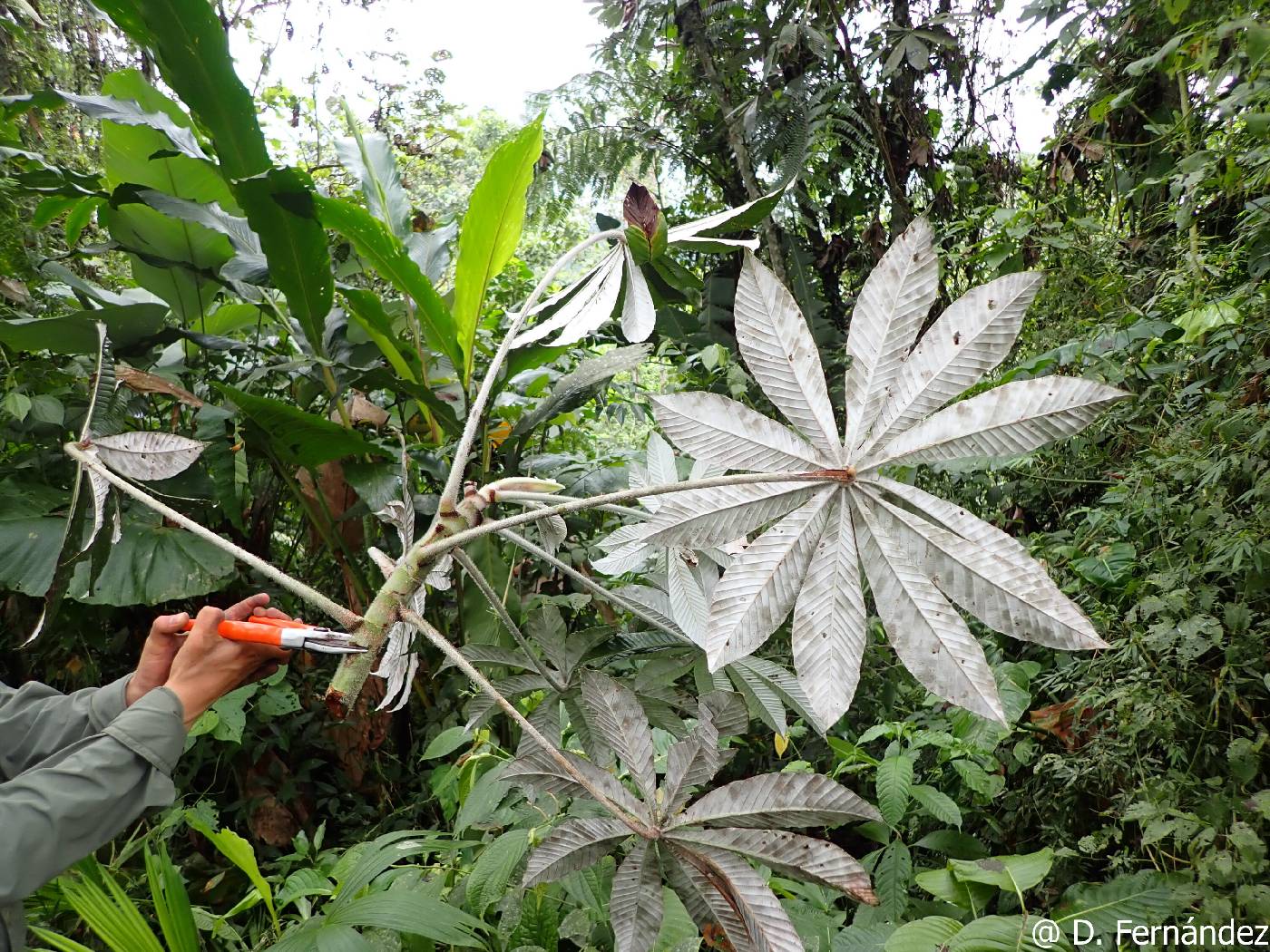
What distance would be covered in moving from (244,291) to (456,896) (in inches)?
59.7

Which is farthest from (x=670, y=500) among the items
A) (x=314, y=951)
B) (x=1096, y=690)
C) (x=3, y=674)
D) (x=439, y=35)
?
(x=439, y=35)

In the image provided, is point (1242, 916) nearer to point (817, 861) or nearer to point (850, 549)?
point (817, 861)

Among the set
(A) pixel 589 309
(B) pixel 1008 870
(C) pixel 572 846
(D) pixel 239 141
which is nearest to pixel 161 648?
(C) pixel 572 846

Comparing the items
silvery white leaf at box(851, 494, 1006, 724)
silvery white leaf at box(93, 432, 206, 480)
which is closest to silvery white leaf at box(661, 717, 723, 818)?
silvery white leaf at box(851, 494, 1006, 724)

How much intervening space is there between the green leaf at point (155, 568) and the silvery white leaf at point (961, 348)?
56.5 inches

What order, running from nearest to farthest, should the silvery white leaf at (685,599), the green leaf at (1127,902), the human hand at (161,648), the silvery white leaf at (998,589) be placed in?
the silvery white leaf at (998,589) → the human hand at (161,648) → the silvery white leaf at (685,599) → the green leaf at (1127,902)

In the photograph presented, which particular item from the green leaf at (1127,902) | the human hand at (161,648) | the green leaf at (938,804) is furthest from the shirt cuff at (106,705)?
the green leaf at (1127,902)

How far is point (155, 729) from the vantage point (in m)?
0.73

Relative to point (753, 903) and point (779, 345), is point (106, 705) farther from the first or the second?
point (779, 345)

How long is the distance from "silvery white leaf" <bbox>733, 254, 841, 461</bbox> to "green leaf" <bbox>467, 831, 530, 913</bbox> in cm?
83

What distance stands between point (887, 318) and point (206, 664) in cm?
69

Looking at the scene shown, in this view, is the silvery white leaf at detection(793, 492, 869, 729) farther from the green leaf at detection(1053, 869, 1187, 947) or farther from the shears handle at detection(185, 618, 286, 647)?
the green leaf at detection(1053, 869, 1187, 947)

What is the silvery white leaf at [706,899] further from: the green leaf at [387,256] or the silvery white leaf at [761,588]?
the green leaf at [387,256]

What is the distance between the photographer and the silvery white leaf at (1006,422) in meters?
0.51
